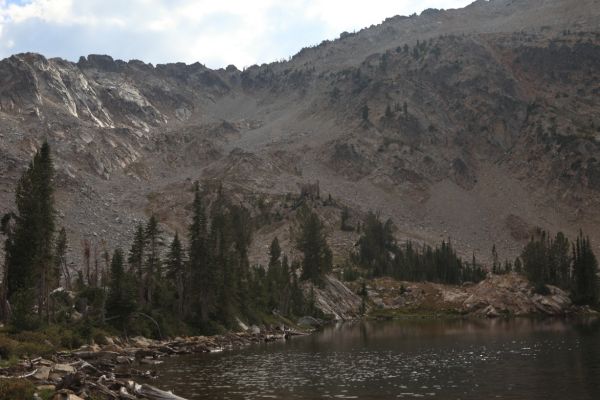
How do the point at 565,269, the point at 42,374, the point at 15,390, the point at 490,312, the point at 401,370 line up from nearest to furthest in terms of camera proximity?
the point at 15,390 → the point at 42,374 → the point at 401,370 → the point at 490,312 → the point at 565,269

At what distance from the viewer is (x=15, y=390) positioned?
27.3 m

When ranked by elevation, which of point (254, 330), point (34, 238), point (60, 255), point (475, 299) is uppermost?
point (60, 255)

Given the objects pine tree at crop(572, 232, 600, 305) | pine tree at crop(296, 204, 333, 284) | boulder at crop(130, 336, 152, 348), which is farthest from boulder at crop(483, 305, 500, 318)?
boulder at crop(130, 336, 152, 348)

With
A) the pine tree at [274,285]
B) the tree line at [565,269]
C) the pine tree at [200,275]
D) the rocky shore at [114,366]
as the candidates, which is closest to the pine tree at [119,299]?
the rocky shore at [114,366]

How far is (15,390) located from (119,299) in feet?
146

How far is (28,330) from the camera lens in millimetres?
54156

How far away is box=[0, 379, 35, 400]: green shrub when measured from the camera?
2679cm

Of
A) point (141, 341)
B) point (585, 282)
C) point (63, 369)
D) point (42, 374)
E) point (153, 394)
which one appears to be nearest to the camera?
point (153, 394)

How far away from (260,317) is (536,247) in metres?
104

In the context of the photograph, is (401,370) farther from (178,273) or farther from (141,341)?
(178,273)

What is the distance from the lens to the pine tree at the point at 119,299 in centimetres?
7012

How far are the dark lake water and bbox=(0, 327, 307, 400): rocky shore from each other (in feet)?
10.0

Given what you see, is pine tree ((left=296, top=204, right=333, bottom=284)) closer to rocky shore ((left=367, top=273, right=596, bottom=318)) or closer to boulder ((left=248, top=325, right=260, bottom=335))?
rocky shore ((left=367, top=273, right=596, bottom=318))

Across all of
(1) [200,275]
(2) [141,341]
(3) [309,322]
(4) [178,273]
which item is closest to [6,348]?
(2) [141,341]
